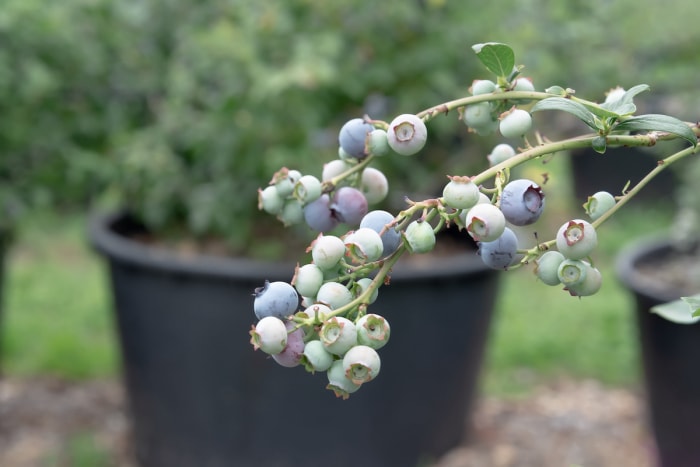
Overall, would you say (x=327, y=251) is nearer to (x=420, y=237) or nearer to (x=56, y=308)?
(x=420, y=237)

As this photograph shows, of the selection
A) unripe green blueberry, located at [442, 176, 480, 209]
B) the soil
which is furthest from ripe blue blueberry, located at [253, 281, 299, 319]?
the soil

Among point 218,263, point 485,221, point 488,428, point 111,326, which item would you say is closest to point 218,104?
point 218,263

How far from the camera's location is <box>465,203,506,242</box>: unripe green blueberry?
0.51 m

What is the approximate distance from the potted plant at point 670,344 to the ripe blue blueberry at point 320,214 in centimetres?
151

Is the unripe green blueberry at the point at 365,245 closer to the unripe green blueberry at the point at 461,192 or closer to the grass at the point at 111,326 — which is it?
the unripe green blueberry at the point at 461,192

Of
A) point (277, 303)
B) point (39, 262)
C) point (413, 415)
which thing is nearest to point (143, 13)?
point (413, 415)

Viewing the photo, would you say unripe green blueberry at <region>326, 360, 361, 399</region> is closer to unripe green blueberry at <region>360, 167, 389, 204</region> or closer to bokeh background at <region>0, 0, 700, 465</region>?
unripe green blueberry at <region>360, 167, 389, 204</region>

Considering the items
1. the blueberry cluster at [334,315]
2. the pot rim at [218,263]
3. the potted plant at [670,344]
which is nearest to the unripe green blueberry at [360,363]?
the blueberry cluster at [334,315]

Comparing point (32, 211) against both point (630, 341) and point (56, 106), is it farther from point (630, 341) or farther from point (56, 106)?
point (630, 341)

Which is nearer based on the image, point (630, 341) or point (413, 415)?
point (413, 415)

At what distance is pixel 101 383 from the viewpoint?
9.18 ft

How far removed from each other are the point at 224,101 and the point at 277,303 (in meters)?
1.64

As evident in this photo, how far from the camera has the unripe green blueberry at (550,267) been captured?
57 centimetres

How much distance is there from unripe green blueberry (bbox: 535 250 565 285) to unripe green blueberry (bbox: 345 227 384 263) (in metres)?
0.11
